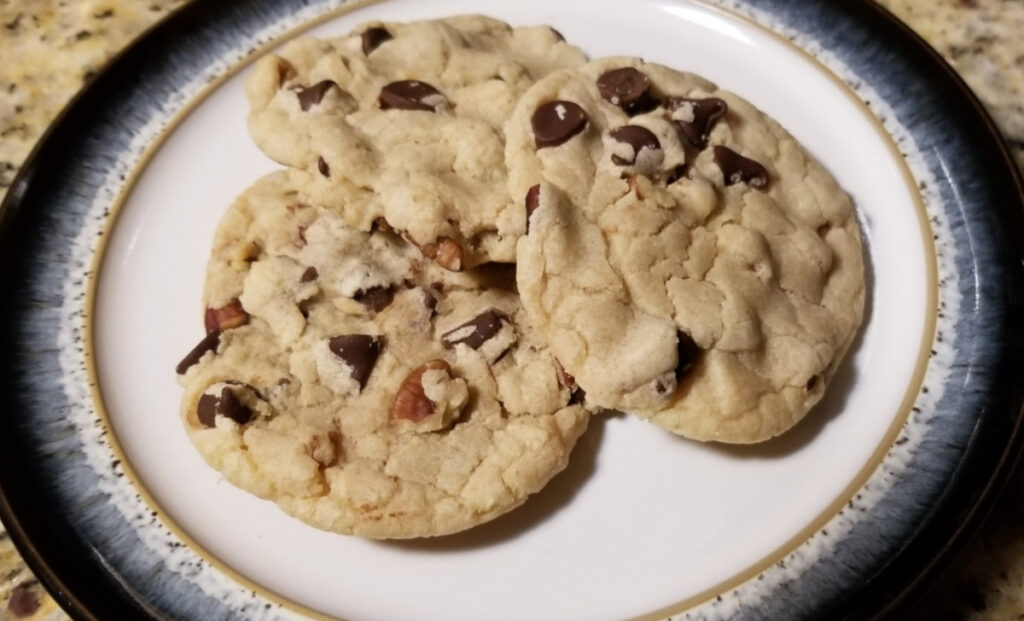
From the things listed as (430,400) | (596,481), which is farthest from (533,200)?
(596,481)

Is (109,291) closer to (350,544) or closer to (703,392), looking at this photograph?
(350,544)

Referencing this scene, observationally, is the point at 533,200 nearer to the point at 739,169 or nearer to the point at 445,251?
the point at 445,251

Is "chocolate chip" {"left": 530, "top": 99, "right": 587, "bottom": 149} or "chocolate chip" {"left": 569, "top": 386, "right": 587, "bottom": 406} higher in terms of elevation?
"chocolate chip" {"left": 530, "top": 99, "right": 587, "bottom": 149}

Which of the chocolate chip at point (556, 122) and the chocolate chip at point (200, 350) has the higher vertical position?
the chocolate chip at point (556, 122)

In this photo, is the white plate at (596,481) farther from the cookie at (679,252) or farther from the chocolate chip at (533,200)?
the chocolate chip at (533,200)

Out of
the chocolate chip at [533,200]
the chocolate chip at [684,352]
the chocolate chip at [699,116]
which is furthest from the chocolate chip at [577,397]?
the chocolate chip at [699,116]

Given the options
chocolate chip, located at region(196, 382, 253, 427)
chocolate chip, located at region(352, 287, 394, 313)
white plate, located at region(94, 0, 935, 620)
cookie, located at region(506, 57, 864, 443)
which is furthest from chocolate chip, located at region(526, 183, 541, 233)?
chocolate chip, located at region(196, 382, 253, 427)

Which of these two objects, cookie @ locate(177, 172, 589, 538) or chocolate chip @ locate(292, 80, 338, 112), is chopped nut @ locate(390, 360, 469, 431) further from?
chocolate chip @ locate(292, 80, 338, 112)
